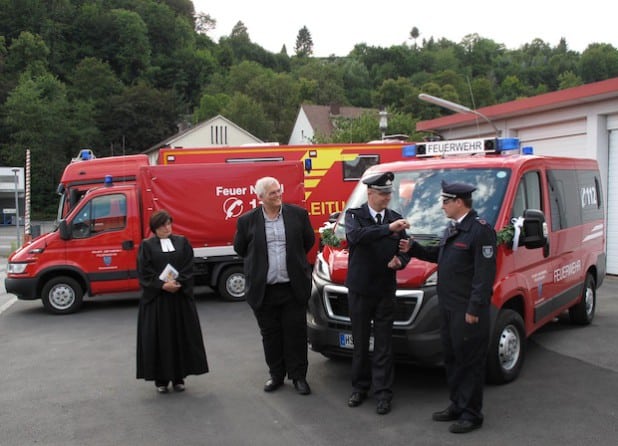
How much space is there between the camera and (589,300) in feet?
27.6

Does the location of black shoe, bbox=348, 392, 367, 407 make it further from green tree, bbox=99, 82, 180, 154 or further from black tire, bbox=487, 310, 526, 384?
green tree, bbox=99, 82, 180, 154

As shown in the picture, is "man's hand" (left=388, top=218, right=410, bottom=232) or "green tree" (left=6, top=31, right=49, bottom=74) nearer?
"man's hand" (left=388, top=218, right=410, bottom=232)

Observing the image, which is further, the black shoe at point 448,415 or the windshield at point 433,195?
the windshield at point 433,195

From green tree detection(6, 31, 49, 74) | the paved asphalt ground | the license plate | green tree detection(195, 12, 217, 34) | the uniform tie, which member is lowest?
the paved asphalt ground

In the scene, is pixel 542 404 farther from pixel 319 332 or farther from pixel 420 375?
pixel 319 332

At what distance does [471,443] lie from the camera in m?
4.54

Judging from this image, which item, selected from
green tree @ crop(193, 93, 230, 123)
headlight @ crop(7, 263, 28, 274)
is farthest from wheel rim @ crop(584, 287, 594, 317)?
green tree @ crop(193, 93, 230, 123)

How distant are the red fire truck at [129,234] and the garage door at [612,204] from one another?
7637 mm

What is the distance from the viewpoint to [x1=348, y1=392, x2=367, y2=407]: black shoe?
5375 millimetres

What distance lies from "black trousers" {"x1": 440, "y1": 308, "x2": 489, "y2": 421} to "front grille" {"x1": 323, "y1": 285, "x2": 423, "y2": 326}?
0.53 metres

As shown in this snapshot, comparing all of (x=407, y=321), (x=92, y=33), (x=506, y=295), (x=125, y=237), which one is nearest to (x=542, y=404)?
(x=506, y=295)

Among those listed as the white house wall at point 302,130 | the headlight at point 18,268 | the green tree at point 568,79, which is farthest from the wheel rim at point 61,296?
the green tree at point 568,79

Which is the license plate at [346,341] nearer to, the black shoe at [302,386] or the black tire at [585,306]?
the black shoe at [302,386]

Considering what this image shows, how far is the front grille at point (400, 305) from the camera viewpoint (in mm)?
5383
